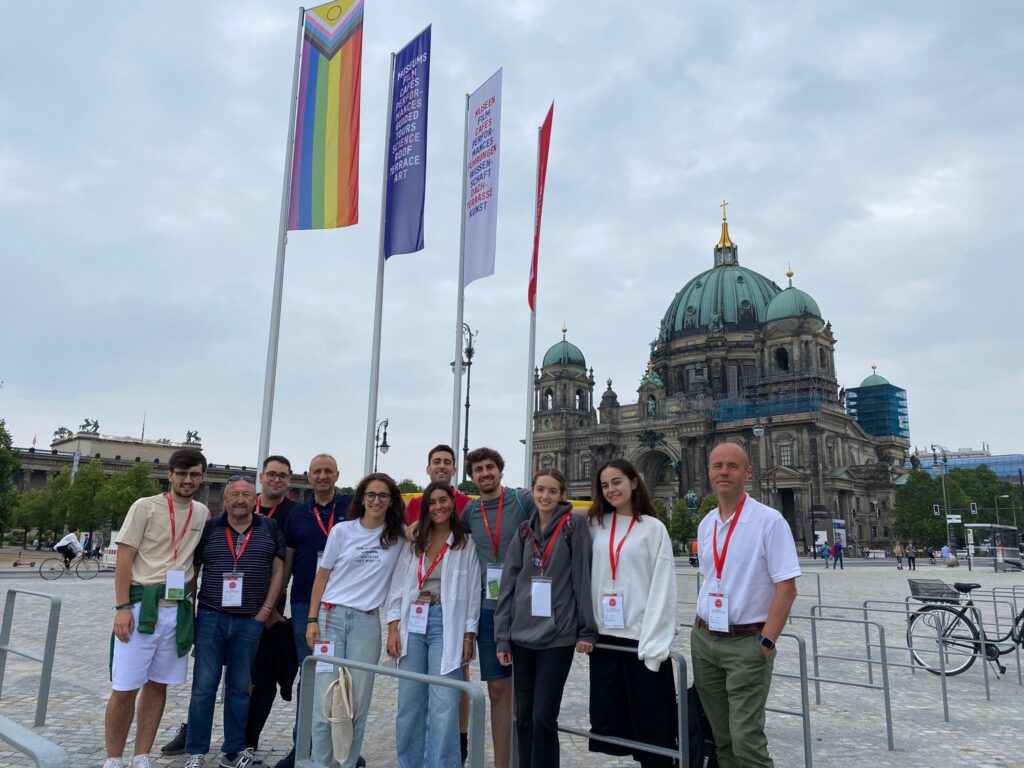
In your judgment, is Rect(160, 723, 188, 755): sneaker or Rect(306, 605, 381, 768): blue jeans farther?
Rect(160, 723, 188, 755): sneaker

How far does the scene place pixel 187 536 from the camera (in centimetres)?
607

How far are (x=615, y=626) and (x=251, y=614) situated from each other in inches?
116

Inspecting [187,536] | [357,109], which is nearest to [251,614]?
[187,536]

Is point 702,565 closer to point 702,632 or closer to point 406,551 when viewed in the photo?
point 702,632

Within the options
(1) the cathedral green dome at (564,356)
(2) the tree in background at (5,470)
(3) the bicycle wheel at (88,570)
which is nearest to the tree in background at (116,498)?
(2) the tree in background at (5,470)

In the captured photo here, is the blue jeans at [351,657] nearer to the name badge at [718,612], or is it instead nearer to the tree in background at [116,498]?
the name badge at [718,612]

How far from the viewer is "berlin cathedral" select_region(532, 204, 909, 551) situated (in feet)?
254

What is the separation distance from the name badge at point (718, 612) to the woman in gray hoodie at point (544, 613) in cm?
78

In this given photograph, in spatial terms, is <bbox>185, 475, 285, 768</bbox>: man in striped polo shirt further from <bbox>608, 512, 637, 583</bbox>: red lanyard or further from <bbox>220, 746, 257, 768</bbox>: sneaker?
<bbox>608, 512, 637, 583</bbox>: red lanyard

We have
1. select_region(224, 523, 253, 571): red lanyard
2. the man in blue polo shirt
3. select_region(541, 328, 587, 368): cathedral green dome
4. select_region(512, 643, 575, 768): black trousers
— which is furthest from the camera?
select_region(541, 328, 587, 368): cathedral green dome

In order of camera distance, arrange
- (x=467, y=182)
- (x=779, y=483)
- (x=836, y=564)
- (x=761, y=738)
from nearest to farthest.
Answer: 1. (x=761, y=738)
2. (x=467, y=182)
3. (x=836, y=564)
4. (x=779, y=483)

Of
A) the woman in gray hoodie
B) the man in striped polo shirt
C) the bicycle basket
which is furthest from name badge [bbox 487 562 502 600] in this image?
the bicycle basket

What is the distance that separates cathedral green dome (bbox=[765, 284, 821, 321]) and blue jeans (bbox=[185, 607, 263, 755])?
280ft

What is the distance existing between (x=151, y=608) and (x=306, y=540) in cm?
129
